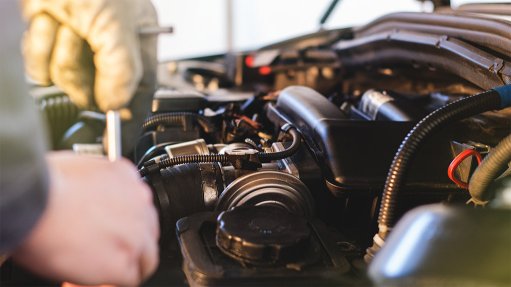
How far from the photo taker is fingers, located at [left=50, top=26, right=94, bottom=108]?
2.34ft

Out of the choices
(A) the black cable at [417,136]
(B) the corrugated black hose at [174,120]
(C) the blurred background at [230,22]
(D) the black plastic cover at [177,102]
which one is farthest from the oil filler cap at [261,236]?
(C) the blurred background at [230,22]

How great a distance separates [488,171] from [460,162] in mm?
85

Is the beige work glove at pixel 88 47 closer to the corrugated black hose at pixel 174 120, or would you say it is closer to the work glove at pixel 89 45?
the work glove at pixel 89 45

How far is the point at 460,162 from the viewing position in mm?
851

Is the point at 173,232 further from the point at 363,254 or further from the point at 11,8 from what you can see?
the point at 11,8

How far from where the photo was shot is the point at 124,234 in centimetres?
47

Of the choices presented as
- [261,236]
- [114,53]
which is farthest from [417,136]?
[114,53]

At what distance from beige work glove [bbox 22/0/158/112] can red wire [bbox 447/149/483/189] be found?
446 mm

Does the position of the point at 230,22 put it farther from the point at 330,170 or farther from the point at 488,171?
the point at 488,171

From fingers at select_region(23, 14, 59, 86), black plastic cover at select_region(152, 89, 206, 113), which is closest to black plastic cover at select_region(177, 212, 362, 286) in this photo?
fingers at select_region(23, 14, 59, 86)

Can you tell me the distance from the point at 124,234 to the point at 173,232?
35 cm

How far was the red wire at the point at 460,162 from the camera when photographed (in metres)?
0.84

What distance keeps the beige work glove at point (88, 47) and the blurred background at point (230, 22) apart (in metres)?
5.55

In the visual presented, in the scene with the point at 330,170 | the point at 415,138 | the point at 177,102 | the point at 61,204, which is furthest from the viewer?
the point at 177,102
